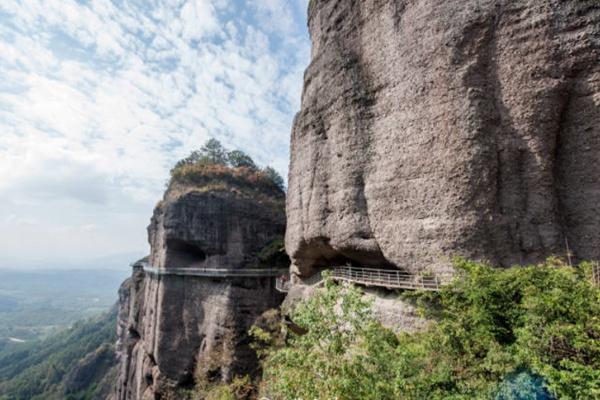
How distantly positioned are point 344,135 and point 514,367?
1109 centimetres

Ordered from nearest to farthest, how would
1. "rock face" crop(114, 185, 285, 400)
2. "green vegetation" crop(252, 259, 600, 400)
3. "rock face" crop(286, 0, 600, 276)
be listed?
1. "green vegetation" crop(252, 259, 600, 400)
2. "rock face" crop(286, 0, 600, 276)
3. "rock face" crop(114, 185, 285, 400)

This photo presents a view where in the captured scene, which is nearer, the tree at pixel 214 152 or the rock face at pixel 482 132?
the rock face at pixel 482 132

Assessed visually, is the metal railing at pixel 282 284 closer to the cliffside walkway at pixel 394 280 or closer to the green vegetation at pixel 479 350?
the cliffside walkway at pixel 394 280

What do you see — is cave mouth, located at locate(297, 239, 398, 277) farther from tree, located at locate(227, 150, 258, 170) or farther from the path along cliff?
tree, located at locate(227, 150, 258, 170)

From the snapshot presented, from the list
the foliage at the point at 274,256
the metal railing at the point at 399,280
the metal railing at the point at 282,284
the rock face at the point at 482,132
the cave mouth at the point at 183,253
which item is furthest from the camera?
the cave mouth at the point at 183,253

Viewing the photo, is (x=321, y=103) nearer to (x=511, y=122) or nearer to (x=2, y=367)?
(x=511, y=122)

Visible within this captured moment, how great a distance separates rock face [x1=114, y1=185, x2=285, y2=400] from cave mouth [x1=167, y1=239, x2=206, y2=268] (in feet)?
0.29

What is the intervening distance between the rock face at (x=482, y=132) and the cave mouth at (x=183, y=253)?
20005mm

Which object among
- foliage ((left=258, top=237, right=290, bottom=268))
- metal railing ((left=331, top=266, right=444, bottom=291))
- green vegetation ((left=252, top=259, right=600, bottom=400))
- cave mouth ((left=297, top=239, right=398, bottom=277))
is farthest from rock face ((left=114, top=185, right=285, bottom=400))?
green vegetation ((left=252, top=259, right=600, bottom=400))

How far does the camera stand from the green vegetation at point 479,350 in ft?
21.3

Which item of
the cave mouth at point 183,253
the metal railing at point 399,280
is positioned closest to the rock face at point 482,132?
the metal railing at point 399,280

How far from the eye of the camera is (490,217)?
10.8 metres

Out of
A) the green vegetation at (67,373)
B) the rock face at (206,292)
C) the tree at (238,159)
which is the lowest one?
the green vegetation at (67,373)

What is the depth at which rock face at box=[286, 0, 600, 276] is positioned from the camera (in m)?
10.4
